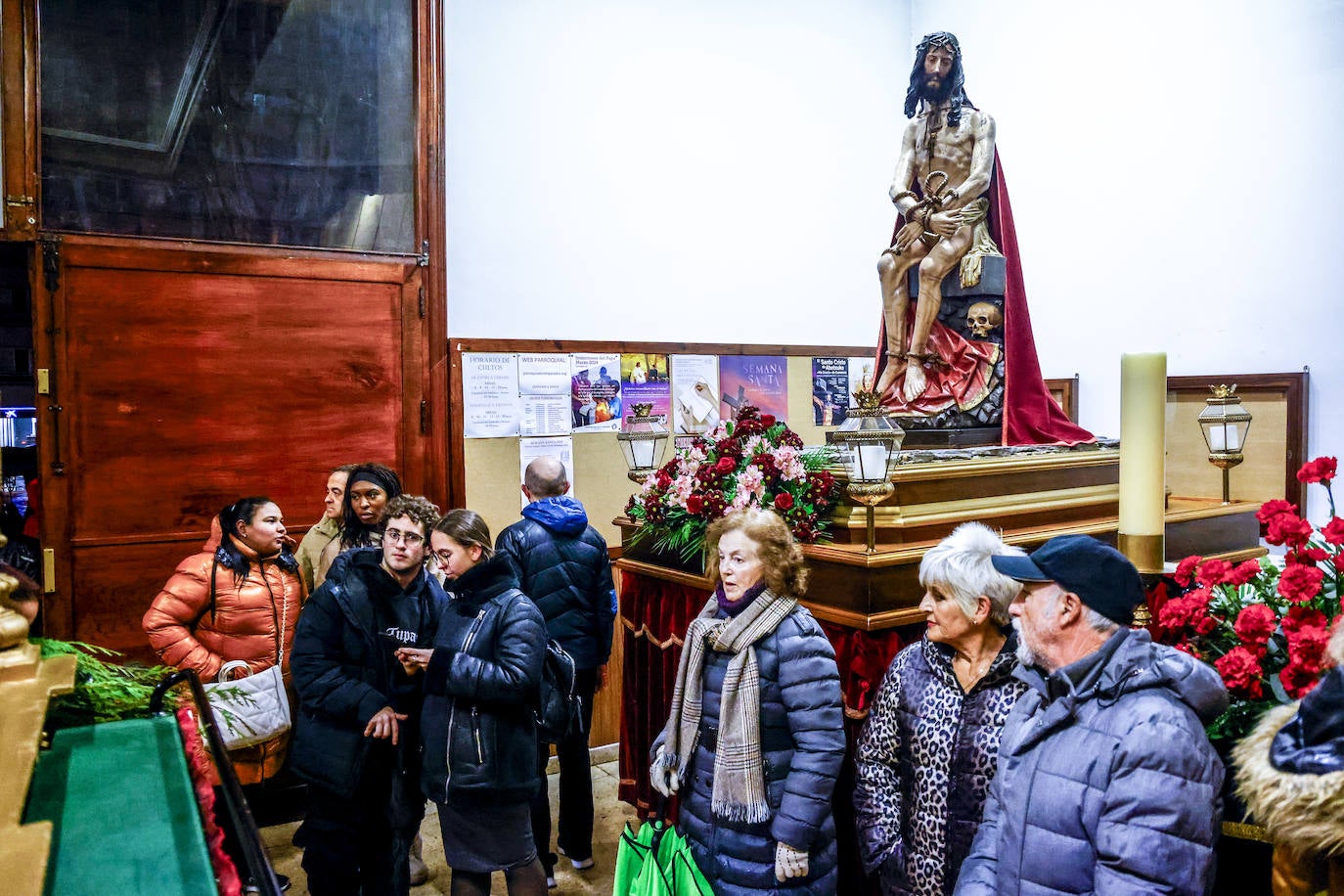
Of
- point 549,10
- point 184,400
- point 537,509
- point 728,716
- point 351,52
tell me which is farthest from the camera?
point 549,10

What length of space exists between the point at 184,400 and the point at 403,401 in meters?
0.94

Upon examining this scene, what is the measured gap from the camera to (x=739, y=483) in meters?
3.01

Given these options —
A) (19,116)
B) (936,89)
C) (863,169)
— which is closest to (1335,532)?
(936,89)

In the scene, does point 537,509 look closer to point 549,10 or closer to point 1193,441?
point 549,10

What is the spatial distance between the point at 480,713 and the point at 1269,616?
177 cm

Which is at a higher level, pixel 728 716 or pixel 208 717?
pixel 208 717

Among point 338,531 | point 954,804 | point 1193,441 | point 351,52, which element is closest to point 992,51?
point 1193,441

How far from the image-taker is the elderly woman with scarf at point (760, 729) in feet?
7.20

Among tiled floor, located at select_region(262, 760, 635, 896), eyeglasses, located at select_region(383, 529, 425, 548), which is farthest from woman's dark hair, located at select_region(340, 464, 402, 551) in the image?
→ tiled floor, located at select_region(262, 760, 635, 896)

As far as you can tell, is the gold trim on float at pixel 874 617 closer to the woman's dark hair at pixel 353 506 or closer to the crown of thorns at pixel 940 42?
the woman's dark hair at pixel 353 506

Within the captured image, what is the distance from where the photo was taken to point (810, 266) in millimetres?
5949

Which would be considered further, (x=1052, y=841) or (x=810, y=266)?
(x=810, y=266)

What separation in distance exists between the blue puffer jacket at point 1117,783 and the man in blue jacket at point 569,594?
208 centimetres

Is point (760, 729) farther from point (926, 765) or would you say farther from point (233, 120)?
point (233, 120)
